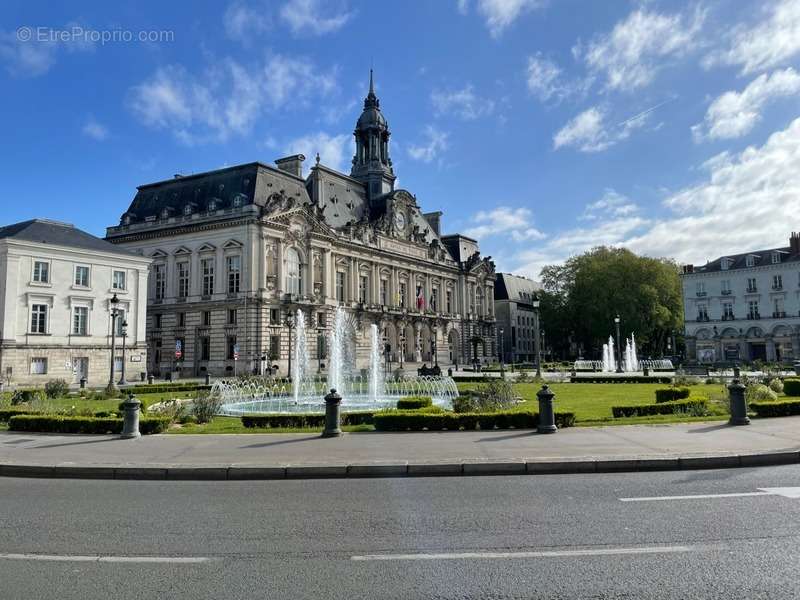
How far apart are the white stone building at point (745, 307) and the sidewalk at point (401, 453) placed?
70.0 meters

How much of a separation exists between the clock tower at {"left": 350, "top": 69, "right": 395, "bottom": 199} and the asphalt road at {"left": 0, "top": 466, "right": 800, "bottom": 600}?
78.7m

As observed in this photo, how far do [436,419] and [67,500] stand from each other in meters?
9.15

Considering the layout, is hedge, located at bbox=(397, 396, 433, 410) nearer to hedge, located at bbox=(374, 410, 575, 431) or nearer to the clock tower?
hedge, located at bbox=(374, 410, 575, 431)

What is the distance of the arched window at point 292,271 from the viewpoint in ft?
216

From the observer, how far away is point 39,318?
45.8 meters

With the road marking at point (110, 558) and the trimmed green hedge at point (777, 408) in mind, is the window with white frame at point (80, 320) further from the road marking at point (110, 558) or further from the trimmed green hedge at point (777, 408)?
the road marking at point (110, 558)

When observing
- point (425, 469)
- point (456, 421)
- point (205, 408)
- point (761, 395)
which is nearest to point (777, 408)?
point (761, 395)

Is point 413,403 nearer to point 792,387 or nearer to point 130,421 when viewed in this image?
point 130,421

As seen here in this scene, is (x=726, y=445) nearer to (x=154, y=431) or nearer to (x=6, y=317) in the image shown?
(x=154, y=431)

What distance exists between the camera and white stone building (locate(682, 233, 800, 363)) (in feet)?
257

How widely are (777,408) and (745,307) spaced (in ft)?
235

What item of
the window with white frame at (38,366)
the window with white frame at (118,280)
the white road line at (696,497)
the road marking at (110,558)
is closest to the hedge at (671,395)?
the white road line at (696,497)

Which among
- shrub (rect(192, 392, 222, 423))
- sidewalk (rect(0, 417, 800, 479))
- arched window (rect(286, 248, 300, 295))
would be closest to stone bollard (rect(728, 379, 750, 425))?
sidewalk (rect(0, 417, 800, 479))

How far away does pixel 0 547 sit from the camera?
276 inches
